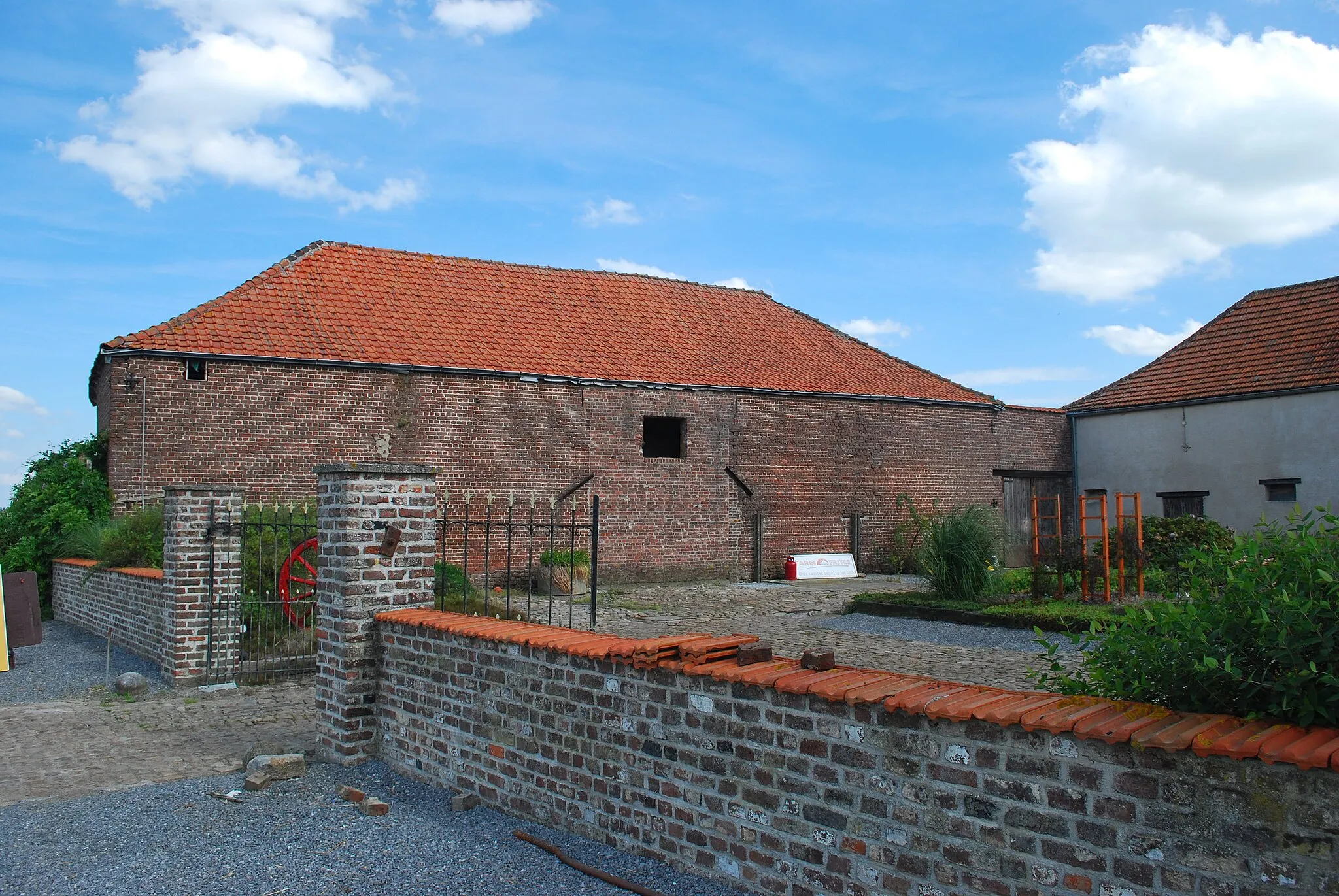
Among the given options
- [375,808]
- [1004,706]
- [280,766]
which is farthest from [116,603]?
[1004,706]

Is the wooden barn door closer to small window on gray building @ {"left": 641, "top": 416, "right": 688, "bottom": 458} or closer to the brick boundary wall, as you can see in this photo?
small window on gray building @ {"left": 641, "top": 416, "right": 688, "bottom": 458}

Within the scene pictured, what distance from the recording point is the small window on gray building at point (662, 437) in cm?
1925

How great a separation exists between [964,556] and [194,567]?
987 centimetres

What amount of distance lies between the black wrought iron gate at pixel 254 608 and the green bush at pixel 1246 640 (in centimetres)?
761

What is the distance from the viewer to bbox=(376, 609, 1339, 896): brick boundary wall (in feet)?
8.21

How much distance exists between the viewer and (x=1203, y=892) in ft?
8.41

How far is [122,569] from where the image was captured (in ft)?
39.0

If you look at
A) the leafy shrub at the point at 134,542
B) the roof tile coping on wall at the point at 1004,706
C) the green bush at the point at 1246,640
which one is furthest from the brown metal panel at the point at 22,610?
the green bush at the point at 1246,640

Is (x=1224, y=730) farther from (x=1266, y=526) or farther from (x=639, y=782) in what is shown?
(x=639, y=782)

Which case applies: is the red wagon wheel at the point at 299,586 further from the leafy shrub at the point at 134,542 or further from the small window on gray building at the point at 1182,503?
the small window on gray building at the point at 1182,503

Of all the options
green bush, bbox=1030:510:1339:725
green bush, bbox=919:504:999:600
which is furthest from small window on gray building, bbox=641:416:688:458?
green bush, bbox=1030:510:1339:725

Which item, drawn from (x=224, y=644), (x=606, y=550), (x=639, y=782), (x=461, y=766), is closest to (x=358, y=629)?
(x=461, y=766)

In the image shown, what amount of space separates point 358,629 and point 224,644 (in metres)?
4.15

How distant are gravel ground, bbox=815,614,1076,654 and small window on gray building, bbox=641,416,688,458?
23.6 feet
